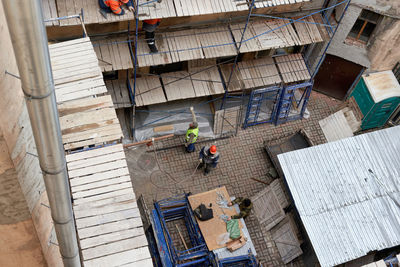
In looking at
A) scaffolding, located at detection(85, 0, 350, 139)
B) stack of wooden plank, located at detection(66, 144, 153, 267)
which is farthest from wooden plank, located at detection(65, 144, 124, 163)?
scaffolding, located at detection(85, 0, 350, 139)

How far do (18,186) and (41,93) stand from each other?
2564mm

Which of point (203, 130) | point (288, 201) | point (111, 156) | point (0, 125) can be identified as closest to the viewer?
point (0, 125)

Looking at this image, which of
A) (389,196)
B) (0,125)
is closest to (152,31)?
(389,196)

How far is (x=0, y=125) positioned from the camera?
7496 mm

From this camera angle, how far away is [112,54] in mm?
21359

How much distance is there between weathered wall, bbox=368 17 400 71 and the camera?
23.6 metres

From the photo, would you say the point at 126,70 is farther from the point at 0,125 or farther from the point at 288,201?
the point at 0,125

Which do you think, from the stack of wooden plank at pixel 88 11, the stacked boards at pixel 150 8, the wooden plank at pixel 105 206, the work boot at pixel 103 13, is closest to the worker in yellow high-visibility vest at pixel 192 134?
the stacked boards at pixel 150 8

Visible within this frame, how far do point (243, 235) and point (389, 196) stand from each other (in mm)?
6685

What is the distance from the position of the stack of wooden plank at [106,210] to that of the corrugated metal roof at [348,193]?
962 centimetres

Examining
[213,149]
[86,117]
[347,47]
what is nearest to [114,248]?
[86,117]

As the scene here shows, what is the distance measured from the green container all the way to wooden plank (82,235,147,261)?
1669 cm

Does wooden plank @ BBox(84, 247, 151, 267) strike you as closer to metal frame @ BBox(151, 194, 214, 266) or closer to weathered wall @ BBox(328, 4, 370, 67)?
metal frame @ BBox(151, 194, 214, 266)

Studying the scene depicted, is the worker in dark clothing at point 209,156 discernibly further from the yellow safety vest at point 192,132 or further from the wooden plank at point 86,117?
the wooden plank at point 86,117
